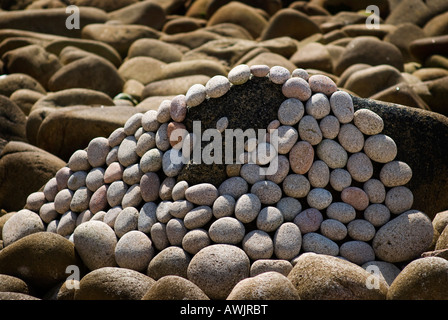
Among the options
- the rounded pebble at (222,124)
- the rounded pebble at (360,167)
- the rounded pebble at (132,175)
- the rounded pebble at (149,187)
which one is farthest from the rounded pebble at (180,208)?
the rounded pebble at (360,167)

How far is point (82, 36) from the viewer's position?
11.4m

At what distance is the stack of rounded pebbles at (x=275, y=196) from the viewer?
3.65 metres

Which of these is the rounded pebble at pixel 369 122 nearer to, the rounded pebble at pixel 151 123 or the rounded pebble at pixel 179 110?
the rounded pebble at pixel 179 110

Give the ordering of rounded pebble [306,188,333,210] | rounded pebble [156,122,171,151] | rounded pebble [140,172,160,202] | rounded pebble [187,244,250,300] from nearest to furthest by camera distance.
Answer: rounded pebble [187,244,250,300] < rounded pebble [306,188,333,210] < rounded pebble [140,172,160,202] < rounded pebble [156,122,171,151]

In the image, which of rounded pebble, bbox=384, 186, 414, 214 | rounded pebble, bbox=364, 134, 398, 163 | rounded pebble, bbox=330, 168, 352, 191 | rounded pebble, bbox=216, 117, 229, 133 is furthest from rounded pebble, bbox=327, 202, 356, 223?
rounded pebble, bbox=216, 117, 229, 133

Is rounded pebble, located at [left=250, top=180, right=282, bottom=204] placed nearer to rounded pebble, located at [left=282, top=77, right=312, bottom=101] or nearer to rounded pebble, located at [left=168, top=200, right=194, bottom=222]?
rounded pebble, located at [left=168, top=200, right=194, bottom=222]

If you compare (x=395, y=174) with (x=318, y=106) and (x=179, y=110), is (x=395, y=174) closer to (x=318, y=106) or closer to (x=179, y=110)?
(x=318, y=106)

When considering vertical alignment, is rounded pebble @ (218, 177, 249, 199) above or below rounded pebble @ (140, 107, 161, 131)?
below

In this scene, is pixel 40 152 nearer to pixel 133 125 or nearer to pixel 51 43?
pixel 133 125

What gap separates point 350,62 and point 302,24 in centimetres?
305

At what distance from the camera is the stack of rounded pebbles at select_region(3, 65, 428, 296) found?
3.65 metres

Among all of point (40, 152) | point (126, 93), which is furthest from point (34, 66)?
point (40, 152)

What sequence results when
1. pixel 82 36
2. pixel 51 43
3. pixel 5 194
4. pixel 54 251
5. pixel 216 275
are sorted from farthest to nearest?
pixel 82 36 → pixel 51 43 → pixel 5 194 → pixel 54 251 → pixel 216 275

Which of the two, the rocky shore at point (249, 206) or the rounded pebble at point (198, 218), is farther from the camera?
the rounded pebble at point (198, 218)
